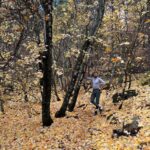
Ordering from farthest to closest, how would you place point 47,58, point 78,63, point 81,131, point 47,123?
point 78,63
point 47,123
point 81,131
point 47,58

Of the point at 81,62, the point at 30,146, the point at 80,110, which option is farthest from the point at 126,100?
the point at 30,146

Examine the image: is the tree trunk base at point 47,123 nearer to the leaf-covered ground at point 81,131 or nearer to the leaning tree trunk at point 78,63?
A: the leaf-covered ground at point 81,131

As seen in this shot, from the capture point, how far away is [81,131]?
14.1m

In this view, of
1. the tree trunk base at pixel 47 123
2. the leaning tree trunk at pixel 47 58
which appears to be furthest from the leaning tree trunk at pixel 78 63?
the leaning tree trunk at pixel 47 58

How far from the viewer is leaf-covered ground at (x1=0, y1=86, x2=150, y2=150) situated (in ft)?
39.7

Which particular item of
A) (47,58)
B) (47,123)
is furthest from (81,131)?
(47,58)

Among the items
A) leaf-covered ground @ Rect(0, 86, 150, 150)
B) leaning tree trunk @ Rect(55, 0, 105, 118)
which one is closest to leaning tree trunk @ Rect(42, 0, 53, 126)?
leaf-covered ground @ Rect(0, 86, 150, 150)

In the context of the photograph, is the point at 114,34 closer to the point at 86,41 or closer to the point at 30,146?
the point at 86,41

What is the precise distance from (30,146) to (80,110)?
5.61m

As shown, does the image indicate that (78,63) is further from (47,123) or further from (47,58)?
(47,123)

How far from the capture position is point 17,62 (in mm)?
12508

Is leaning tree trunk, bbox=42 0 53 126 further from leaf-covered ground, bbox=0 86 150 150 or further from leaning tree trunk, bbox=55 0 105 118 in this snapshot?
leaning tree trunk, bbox=55 0 105 118

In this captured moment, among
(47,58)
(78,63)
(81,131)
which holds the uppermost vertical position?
(47,58)

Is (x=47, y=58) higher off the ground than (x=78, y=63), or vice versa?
(x=47, y=58)
